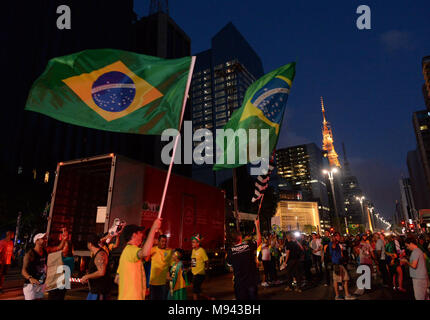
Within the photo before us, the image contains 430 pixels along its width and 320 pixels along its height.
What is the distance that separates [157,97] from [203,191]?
8.81 meters

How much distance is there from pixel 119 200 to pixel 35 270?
3.92 meters

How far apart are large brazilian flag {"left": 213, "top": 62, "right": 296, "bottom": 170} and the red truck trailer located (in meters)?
3.10

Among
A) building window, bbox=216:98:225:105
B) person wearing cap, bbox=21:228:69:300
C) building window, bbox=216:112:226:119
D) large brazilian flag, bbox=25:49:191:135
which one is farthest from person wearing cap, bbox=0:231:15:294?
building window, bbox=216:98:225:105

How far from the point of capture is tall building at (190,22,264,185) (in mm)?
123312

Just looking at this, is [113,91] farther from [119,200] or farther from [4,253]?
[4,253]

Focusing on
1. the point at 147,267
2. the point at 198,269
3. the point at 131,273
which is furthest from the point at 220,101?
the point at 131,273

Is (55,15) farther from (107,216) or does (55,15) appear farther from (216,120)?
(216,120)

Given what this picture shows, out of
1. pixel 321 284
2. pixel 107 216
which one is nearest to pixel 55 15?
pixel 107 216

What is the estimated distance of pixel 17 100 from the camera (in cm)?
4512

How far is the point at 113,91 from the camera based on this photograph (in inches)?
224

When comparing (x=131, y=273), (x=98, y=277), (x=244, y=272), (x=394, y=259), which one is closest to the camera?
(x=131, y=273)

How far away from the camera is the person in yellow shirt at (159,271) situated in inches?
243

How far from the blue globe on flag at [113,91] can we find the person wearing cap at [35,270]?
10.8ft

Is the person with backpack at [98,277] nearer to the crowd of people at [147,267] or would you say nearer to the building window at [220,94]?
the crowd of people at [147,267]
